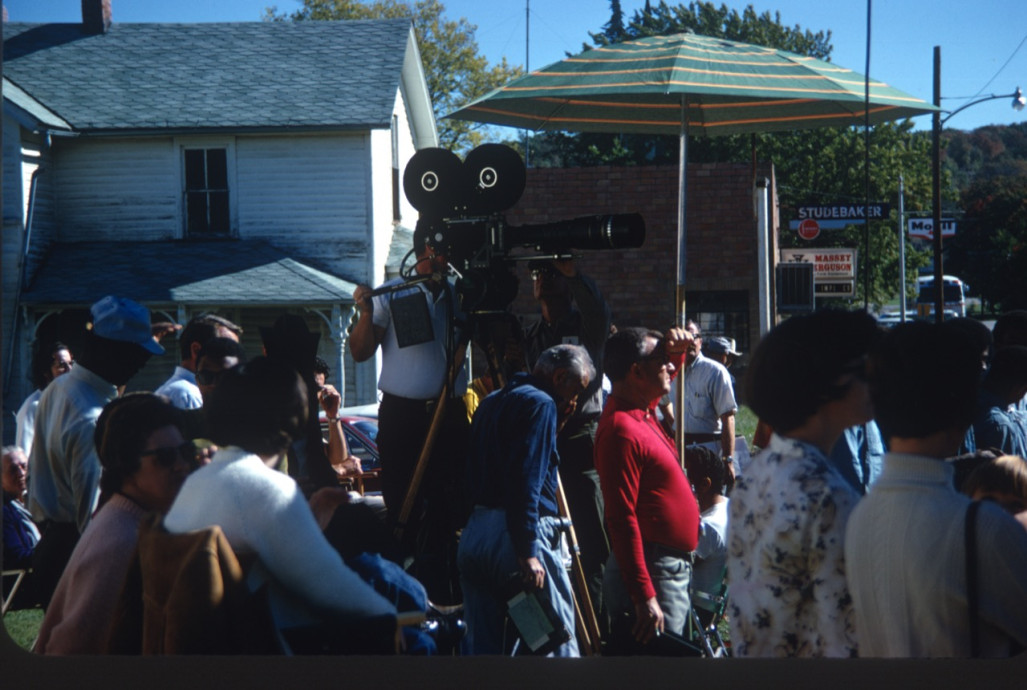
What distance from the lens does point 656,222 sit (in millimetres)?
3193

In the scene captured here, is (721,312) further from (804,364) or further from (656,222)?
(804,364)

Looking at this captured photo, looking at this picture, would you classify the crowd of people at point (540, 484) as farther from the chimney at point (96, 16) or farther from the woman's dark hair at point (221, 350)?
the chimney at point (96, 16)

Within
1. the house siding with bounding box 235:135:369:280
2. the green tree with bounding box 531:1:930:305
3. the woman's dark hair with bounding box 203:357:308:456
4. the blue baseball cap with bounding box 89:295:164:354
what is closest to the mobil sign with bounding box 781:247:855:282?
the green tree with bounding box 531:1:930:305

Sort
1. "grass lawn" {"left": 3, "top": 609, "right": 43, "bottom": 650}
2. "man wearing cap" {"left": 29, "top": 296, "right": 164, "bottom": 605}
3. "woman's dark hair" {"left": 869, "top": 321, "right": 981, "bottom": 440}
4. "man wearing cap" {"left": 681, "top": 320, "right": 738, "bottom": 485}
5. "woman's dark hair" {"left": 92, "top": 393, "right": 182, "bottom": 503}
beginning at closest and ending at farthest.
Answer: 1. "woman's dark hair" {"left": 869, "top": 321, "right": 981, "bottom": 440}
2. "woman's dark hair" {"left": 92, "top": 393, "right": 182, "bottom": 503}
3. "man wearing cap" {"left": 29, "top": 296, "right": 164, "bottom": 605}
4. "grass lawn" {"left": 3, "top": 609, "right": 43, "bottom": 650}
5. "man wearing cap" {"left": 681, "top": 320, "right": 738, "bottom": 485}

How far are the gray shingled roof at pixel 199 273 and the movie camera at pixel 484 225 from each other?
0.41m

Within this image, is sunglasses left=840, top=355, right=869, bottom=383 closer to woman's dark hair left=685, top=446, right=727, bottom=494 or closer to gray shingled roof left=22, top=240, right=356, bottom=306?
woman's dark hair left=685, top=446, right=727, bottom=494

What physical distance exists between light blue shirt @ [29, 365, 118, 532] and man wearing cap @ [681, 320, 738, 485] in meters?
2.24

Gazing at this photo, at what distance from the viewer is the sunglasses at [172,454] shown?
261 cm

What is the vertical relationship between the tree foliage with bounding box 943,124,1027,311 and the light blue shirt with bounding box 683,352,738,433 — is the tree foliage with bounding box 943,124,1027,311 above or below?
above

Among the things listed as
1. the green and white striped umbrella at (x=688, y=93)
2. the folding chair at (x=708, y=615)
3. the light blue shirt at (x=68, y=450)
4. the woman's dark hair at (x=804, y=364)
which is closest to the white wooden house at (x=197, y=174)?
the light blue shirt at (x=68, y=450)

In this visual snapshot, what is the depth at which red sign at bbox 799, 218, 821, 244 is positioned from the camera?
3.14 m

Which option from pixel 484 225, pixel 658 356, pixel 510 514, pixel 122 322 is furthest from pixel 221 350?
pixel 658 356

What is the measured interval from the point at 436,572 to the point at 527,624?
0.38 m

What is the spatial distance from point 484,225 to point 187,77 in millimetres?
1173
